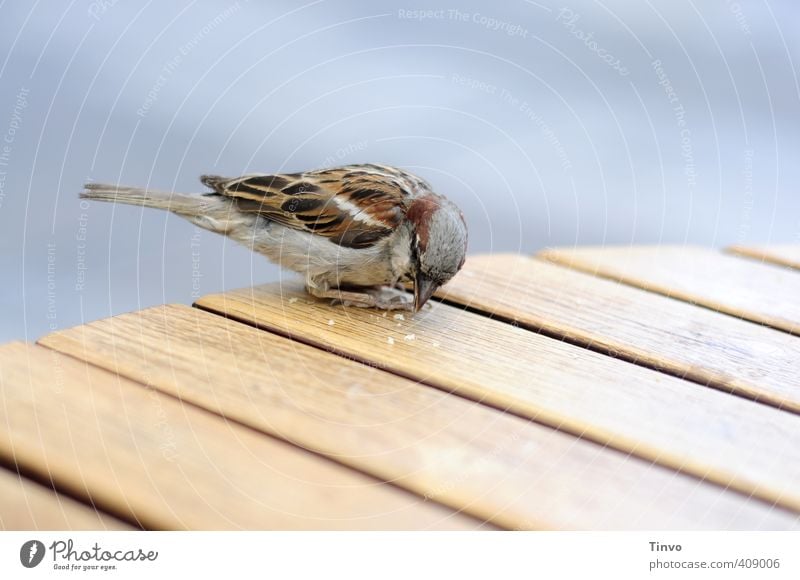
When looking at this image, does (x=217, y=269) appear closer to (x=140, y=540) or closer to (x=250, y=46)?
(x=250, y=46)

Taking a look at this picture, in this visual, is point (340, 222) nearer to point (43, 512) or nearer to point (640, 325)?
point (640, 325)

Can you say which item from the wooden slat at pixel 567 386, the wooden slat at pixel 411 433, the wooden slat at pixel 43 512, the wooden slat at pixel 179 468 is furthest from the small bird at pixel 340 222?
the wooden slat at pixel 43 512

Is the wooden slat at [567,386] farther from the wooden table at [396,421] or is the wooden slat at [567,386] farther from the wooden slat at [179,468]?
the wooden slat at [179,468]

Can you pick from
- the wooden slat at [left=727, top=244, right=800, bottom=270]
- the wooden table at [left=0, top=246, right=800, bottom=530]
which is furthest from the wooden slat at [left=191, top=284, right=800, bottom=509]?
the wooden slat at [left=727, top=244, right=800, bottom=270]

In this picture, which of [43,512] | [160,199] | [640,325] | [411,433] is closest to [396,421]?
[411,433]

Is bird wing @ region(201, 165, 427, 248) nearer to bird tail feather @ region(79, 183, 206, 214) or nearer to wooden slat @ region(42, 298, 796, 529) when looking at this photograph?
bird tail feather @ region(79, 183, 206, 214)
